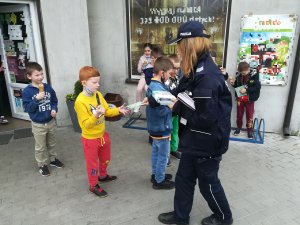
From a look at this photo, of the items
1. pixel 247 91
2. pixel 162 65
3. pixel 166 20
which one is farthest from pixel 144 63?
pixel 162 65

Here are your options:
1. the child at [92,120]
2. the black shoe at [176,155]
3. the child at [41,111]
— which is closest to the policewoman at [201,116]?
the child at [92,120]

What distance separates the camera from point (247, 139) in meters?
5.18

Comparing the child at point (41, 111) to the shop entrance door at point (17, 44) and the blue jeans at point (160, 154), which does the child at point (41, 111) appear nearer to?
the blue jeans at point (160, 154)

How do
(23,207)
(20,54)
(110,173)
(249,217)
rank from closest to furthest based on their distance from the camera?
(249,217) → (23,207) → (110,173) → (20,54)

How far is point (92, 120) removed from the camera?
10.0ft

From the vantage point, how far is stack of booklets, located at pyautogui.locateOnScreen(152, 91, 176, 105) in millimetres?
2734

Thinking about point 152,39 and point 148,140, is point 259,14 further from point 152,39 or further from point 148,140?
point 148,140

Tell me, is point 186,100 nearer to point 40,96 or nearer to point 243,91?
point 40,96

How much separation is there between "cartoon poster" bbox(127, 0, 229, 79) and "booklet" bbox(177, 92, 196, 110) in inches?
131

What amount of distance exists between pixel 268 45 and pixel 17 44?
5057mm

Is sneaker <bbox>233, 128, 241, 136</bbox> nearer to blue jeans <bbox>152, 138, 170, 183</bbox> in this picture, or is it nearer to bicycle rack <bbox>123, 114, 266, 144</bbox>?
bicycle rack <bbox>123, 114, 266, 144</bbox>

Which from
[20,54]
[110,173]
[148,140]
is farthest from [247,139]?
[20,54]

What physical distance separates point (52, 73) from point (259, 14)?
163 inches

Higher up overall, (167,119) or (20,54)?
(20,54)
